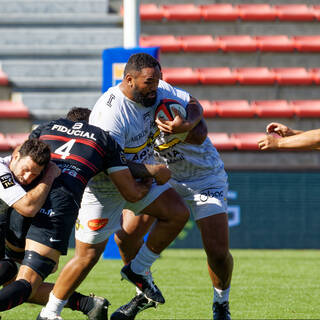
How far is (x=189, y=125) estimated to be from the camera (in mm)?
5133

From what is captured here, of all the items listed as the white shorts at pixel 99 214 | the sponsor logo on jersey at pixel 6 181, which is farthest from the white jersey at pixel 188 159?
the sponsor logo on jersey at pixel 6 181

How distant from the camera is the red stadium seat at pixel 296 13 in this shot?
51.8 ft

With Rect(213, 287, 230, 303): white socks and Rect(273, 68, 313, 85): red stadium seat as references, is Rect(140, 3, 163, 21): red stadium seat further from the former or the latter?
Rect(213, 287, 230, 303): white socks

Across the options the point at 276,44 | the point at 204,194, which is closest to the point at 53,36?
the point at 276,44

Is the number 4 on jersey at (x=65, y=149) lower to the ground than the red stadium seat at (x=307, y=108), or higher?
higher

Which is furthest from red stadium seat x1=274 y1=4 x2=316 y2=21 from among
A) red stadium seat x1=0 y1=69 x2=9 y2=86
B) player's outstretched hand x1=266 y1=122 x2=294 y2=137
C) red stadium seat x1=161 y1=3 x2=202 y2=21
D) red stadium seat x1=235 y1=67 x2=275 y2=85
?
player's outstretched hand x1=266 y1=122 x2=294 y2=137

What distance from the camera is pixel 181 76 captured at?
1487cm

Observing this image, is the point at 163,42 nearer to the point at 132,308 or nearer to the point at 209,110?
the point at 209,110

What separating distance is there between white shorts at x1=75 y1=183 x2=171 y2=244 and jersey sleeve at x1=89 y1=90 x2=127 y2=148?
441mm

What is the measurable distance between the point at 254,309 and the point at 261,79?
943 cm

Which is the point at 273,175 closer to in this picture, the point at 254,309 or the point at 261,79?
the point at 261,79

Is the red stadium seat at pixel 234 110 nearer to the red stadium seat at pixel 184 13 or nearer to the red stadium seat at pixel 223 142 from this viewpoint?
the red stadium seat at pixel 223 142

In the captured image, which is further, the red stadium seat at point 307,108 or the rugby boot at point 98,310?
the red stadium seat at point 307,108

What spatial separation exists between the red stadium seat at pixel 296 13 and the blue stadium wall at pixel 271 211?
14.5ft
